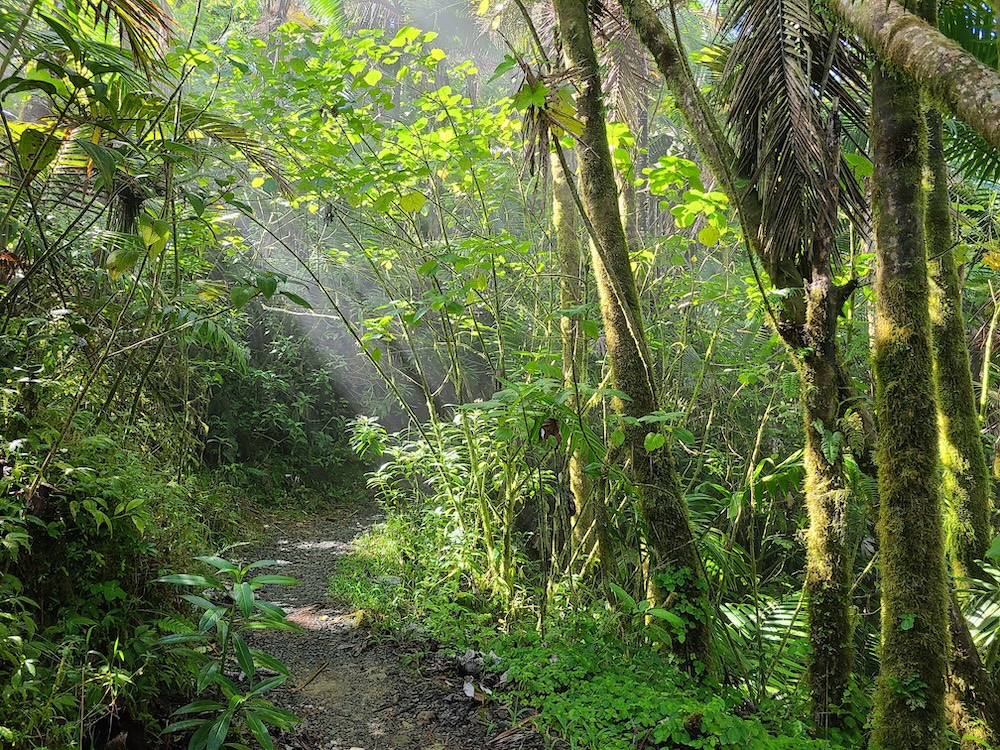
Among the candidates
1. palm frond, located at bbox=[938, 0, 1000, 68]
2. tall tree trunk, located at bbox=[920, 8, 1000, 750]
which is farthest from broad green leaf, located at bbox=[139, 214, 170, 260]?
palm frond, located at bbox=[938, 0, 1000, 68]

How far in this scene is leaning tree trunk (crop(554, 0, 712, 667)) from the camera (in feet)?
10.1

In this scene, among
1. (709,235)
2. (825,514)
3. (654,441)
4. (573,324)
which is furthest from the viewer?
(573,324)

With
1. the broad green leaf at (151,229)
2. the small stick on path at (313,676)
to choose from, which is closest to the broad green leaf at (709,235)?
the broad green leaf at (151,229)

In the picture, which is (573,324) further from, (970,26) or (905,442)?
(970,26)

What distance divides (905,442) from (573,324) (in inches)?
81.1

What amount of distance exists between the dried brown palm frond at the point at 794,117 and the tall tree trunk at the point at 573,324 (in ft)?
4.19

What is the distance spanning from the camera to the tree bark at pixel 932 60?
74.6 inches

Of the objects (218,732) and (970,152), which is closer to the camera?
(218,732)

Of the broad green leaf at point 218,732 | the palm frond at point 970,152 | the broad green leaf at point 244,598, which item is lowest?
the broad green leaf at point 218,732

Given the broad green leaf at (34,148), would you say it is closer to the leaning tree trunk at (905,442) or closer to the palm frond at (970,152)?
the leaning tree trunk at (905,442)

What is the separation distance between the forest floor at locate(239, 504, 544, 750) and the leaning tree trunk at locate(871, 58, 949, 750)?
1.57 meters

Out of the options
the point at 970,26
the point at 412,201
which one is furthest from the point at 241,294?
the point at 970,26

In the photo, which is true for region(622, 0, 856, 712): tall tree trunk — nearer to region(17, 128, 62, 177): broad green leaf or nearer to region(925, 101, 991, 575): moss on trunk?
region(925, 101, 991, 575): moss on trunk

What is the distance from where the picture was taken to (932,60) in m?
2.13
